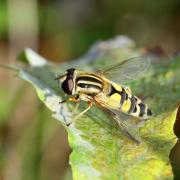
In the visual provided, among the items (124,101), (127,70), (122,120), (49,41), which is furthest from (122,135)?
(49,41)

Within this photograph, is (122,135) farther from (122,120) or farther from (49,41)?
(49,41)

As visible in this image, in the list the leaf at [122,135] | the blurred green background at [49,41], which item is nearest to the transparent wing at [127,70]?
the leaf at [122,135]

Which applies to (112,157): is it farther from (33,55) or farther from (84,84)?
Answer: (33,55)

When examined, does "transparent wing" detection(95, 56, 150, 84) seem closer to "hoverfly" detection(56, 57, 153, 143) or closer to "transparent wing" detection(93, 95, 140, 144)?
"hoverfly" detection(56, 57, 153, 143)

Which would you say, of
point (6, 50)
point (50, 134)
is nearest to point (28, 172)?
point (50, 134)

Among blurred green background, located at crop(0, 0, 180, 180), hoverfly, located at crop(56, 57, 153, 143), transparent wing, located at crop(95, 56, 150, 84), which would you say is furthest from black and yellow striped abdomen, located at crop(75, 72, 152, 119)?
blurred green background, located at crop(0, 0, 180, 180)
